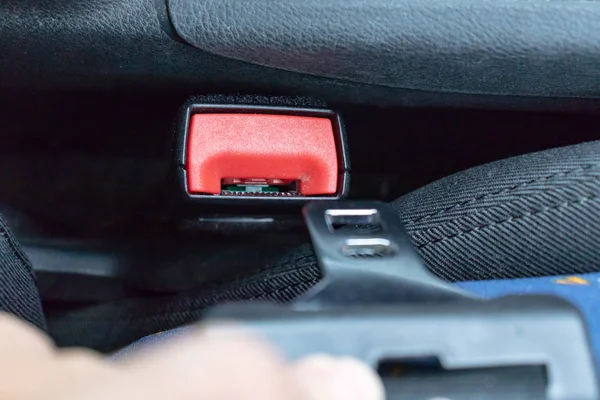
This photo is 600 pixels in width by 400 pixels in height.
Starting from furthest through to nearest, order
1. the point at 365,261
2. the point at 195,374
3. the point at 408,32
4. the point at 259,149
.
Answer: the point at 259,149 → the point at 408,32 → the point at 365,261 → the point at 195,374

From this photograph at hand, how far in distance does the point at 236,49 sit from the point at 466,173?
24cm

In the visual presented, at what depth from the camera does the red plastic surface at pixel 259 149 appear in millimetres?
693

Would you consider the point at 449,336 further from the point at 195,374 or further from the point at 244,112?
the point at 244,112

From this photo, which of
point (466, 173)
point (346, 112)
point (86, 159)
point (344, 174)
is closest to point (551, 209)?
Answer: point (466, 173)

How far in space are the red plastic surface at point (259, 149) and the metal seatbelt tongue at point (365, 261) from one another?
0.54 ft

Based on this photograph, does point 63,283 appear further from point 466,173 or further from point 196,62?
A: point 466,173

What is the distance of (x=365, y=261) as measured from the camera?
1.51 ft

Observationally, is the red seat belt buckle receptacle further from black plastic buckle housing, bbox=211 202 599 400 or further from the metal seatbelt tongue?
black plastic buckle housing, bbox=211 202 599 400

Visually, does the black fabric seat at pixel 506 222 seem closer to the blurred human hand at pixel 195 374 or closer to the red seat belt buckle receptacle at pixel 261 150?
the red seat belt buckle receptacle at pixel 261 150

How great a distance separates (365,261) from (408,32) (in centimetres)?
24

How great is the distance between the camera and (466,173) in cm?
63

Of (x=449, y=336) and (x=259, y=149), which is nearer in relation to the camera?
(x=449, y=336)

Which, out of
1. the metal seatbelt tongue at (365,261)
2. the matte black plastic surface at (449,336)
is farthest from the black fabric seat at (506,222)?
the matte black plastic surface at (449,336)

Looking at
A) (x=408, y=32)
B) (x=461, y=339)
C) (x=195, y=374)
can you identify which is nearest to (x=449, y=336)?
(x=461, y=339)
